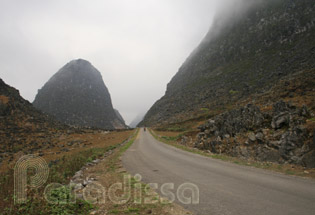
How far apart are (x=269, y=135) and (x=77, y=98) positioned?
489 ft

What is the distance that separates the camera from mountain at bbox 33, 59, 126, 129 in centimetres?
12612

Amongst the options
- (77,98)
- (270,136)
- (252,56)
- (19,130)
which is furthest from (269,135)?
(77,98)

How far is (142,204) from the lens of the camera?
475 cm

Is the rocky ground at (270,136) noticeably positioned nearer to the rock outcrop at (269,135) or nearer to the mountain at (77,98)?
the rock outcrop at (269,135)

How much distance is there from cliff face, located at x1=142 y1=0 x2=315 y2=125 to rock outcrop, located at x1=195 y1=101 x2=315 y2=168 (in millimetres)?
43898

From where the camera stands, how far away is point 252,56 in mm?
78125

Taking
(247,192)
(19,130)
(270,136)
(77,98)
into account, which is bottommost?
(247,192)

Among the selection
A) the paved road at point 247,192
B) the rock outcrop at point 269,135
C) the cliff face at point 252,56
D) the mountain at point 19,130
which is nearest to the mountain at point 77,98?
the cliff face at point 252,56

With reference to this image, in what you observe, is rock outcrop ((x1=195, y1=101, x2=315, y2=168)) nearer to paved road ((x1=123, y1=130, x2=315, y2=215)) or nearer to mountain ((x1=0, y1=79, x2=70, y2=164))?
paved road ((x1=123, y1=130, x2=315, y2=215))

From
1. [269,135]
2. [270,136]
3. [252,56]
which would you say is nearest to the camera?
[270,136]

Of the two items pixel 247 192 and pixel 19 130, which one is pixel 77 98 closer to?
pixel 19 130

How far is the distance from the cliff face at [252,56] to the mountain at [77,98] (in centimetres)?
6954

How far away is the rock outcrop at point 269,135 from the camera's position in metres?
9.54

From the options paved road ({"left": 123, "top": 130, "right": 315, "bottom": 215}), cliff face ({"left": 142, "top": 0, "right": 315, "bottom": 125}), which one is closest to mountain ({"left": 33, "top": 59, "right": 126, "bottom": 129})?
cliff face ({"left": 142, "top": 0, "right": 315, "bottom": 125})
